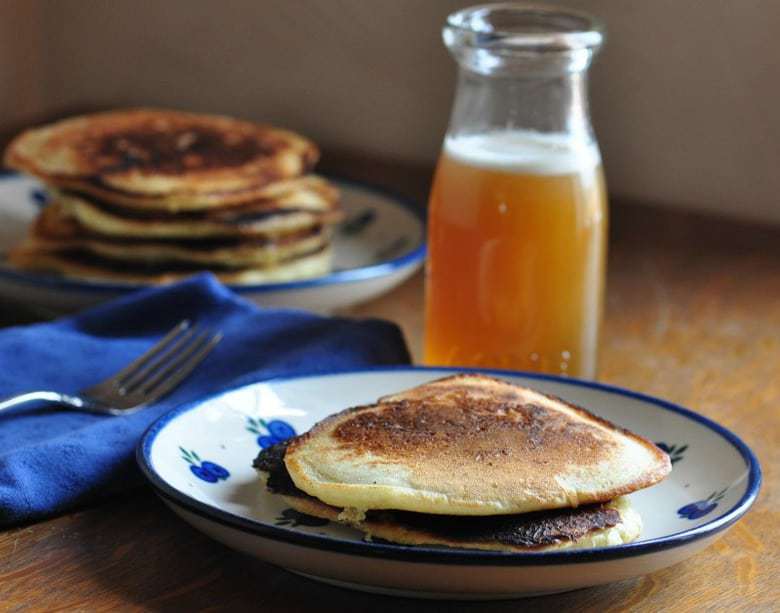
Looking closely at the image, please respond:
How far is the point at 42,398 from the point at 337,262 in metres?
0.68

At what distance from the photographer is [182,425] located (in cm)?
92

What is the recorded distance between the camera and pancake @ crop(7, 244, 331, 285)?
59.2 inches

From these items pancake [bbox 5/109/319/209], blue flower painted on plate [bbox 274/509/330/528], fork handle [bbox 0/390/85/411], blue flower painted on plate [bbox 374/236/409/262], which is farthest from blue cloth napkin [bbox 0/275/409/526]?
blue flower painted on plate [bbox 374/236/409/262]

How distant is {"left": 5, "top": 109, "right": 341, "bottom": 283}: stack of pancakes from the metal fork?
11.7 inches

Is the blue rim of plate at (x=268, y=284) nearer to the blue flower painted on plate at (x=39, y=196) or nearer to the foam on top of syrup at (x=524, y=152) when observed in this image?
the foam on top of syrup at (x=524, y=152)

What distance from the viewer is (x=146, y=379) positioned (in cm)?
112

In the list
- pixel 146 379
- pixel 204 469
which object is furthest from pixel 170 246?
pixel 204 469

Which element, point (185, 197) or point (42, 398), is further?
point (185, 197)

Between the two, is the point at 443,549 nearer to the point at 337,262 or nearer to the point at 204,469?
the point at 204,469

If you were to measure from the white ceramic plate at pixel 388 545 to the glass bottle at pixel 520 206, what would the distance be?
0.14 metres

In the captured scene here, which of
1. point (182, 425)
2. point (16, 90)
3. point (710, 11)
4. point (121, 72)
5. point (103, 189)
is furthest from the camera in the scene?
point (16, 90)

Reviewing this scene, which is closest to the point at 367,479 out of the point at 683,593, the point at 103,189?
the point at 683,593

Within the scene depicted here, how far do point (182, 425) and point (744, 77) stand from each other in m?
1.34

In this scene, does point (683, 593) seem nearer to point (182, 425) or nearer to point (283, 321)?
point (182, 425)
